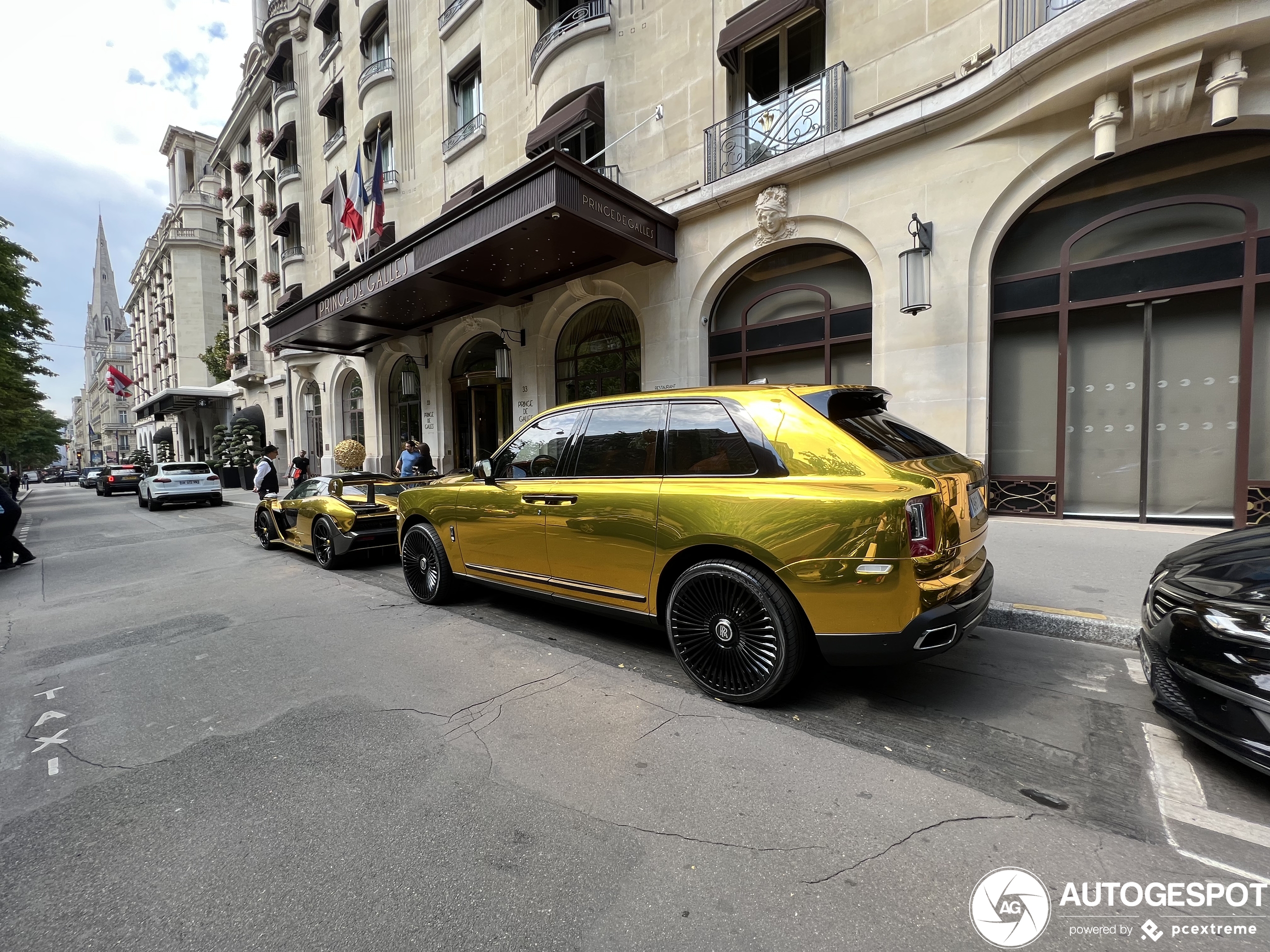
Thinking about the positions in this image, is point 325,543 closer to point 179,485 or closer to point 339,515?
point 339,515

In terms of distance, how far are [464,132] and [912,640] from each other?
17894 mm

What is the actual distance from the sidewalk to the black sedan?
145cm

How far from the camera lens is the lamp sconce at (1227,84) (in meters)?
5.98

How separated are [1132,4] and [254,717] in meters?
10.4

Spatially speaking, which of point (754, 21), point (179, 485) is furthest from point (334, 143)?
point (754, 21)

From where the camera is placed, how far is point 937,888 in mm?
1880

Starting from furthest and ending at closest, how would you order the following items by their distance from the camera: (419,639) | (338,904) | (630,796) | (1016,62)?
(1016,62) < (419,639) < (630,796) < (338,904)

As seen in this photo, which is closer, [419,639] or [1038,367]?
[419,639]

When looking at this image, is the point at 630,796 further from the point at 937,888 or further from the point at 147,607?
the point at 147,607

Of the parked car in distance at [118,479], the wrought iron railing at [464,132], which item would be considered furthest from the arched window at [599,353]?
the parked car in distance at [118,479]

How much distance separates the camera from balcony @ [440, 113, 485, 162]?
15.2 metres

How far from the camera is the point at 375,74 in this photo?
18453mm

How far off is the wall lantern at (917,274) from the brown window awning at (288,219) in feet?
84.4

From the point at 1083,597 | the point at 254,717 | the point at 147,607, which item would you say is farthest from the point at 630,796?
the point at 147,607
